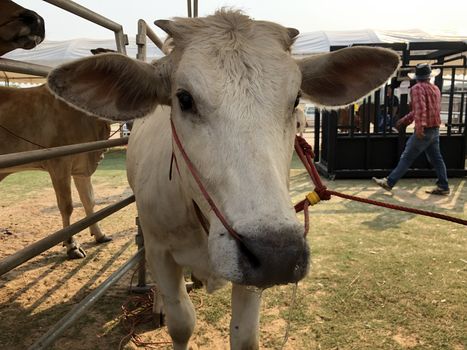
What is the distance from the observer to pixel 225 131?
56.9 inches

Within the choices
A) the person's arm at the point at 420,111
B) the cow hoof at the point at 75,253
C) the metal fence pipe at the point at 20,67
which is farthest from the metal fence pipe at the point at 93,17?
the person's arm at the point at 420,111

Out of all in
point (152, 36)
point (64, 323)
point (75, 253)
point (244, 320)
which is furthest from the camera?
point (75, 253)

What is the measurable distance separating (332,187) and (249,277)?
6797 mm

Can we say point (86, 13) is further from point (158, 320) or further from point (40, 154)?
point (158, 320)

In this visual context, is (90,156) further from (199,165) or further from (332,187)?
(332,187)

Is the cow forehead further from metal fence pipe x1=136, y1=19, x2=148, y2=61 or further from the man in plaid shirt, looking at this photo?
the man in plaid shirt

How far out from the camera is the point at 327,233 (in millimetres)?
5008

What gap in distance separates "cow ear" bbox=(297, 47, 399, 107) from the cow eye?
60 cm

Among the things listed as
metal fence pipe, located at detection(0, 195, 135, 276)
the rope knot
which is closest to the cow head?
the rope knot

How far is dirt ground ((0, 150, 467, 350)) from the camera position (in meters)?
2.92

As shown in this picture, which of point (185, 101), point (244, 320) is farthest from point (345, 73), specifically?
point (244, 320)

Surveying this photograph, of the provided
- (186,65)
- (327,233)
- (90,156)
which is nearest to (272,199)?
(186,65)

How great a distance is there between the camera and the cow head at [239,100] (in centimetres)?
125

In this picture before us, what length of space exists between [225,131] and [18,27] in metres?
2.36
